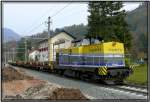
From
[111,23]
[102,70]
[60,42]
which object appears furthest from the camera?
[111,23]

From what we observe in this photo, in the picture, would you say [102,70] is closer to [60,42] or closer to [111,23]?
[60,42]

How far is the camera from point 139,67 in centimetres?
3303

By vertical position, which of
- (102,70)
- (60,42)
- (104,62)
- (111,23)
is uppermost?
(111,23)

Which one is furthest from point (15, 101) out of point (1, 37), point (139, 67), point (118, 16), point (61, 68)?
point (118, 16)

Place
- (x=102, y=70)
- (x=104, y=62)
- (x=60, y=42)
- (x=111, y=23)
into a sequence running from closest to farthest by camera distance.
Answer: (x=102, y=70) < (x=104, y=62) < (x=60, y=42) < (x=111, y=23)

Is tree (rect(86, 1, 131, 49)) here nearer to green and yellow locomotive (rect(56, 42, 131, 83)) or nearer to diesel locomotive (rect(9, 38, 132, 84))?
diesel locomotive (rect(9, 38, 132, 84))

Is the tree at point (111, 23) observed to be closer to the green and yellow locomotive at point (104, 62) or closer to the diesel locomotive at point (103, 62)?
the diesel locomotive at point (103, 62)

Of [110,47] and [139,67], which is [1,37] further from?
[139,67]

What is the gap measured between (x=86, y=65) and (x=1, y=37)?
50.3 ft

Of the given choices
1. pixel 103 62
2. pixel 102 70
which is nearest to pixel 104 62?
pixel 103 62

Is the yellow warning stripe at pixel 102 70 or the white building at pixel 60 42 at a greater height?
the white building at pixel 60 42

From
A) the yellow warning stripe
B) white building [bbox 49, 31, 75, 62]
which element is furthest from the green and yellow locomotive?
white building [bbox 49, 31, 75, 62]

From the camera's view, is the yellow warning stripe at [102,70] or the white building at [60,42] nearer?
the yellow warning stripe at [102,70]

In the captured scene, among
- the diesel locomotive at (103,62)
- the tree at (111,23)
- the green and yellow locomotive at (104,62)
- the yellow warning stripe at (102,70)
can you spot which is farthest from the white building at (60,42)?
the yellow warning stripe at (102,70)
